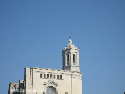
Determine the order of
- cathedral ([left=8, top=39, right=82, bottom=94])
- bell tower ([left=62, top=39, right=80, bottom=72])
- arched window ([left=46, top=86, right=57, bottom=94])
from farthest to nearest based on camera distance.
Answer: bell tower ([left=62, top=39, right=80, bottom=72]), arched window ([left=46, top=86, right=57, bottom=94]), cathedral ([left=8, top=39, right=82, bottom=94])

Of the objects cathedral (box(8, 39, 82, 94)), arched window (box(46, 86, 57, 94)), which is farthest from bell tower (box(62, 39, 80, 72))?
arched window (box(46, 86, 57, 94))

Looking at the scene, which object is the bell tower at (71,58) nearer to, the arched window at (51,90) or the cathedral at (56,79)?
the cathedral at (56,79)

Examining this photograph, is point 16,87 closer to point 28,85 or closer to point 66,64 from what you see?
point 28,85

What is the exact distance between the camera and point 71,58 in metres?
70.1

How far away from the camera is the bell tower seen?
230 ft

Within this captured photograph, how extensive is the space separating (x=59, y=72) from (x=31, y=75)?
598 cm

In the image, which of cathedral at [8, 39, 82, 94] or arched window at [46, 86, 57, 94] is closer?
cathedral at [8, 39, 82, 94]

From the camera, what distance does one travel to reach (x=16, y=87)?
6606 centimetres

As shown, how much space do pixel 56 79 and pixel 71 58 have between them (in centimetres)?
550

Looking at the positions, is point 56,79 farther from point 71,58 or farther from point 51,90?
point 71,58

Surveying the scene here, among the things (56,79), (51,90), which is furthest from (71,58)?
(51,90)

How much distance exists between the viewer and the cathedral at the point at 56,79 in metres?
63.3

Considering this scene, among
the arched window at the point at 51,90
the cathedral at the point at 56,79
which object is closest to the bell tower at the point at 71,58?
the cathedral at the point at 56,79

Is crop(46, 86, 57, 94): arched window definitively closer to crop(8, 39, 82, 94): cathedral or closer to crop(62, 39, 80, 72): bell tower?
crop(8, 39, 82, 94): cathedral
